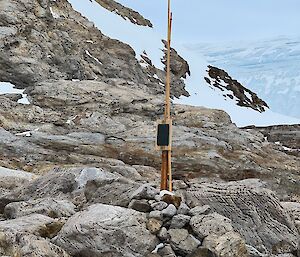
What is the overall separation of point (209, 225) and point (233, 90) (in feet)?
279

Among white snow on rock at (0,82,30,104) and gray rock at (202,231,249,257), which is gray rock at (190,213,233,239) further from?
white snow on rock at (0,82,30,104)

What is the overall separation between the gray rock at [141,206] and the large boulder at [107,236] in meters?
0.72

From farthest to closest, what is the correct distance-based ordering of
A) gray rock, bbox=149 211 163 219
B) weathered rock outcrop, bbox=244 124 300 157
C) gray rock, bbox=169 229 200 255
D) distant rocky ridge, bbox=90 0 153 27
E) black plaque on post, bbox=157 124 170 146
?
distant rocky ridge, bbox=90 0 153 27, weathered rock outcrop, bbox=244 124 300 157, black plaque on post, bbox=157 124 170 146, gray rock, bbox=149 211 163 219, gray rock, bbox=169 229 200 255

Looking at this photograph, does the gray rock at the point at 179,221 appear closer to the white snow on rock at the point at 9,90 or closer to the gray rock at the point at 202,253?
the gray rock at the point at 202,253

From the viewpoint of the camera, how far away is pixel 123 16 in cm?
9856

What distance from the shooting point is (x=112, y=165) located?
109 ft

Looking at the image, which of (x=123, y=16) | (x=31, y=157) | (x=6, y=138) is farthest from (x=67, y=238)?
(x=123, y=16)

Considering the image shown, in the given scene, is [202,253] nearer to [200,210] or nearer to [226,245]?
[226,245]

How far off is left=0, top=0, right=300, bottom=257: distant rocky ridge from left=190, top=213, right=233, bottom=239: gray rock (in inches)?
0.9

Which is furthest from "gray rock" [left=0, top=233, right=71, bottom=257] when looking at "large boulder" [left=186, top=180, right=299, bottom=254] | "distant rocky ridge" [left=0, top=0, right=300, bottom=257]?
"large boulder" [left=186, top=180, right=299, bottom=254]

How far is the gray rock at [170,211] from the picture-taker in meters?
12.1

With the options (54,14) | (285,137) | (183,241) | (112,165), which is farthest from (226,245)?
(54,14)

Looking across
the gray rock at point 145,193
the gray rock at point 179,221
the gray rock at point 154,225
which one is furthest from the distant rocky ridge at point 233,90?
the gray rock at point 154,225

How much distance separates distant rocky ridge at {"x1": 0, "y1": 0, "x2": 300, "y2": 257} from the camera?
1154cm
